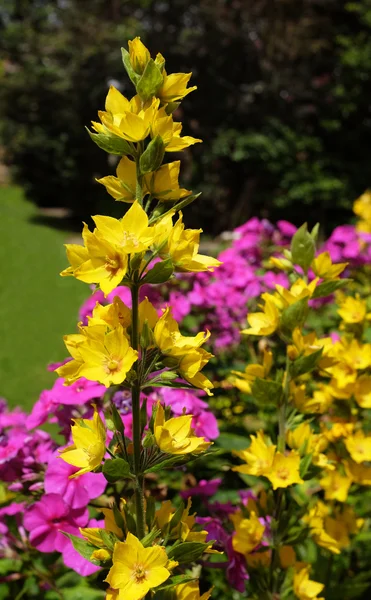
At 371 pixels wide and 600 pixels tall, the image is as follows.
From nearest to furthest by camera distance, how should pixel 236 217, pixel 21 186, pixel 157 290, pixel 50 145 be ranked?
pixel 157 290, pixel 236 217, pixel 50 145, pixel 21 186

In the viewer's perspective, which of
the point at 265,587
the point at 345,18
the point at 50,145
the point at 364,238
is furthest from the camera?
the point at 50,145

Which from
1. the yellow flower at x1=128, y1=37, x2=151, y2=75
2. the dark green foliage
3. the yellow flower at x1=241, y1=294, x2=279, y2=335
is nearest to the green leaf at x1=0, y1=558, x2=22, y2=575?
the yellow flower at x1=241, y1=294, x2=279, y2=335

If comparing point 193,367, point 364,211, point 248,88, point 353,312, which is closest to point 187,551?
point 193,367

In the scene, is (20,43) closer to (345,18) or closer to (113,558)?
(345,18)

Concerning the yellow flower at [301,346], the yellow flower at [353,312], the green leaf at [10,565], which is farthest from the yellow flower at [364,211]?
the green leaf at [10,565]

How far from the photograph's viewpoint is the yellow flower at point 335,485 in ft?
4.74

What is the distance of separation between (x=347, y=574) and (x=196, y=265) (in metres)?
1.50

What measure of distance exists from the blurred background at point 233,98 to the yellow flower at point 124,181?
923 cm

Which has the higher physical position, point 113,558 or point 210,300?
point 113,558

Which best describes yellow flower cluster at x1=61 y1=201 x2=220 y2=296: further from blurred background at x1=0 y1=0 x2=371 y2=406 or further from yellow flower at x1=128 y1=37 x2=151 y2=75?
blurred background at x1=0 y1=0 x2=371 y2=406

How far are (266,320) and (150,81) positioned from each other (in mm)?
553

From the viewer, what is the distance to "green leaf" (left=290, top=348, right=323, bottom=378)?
3.78ft

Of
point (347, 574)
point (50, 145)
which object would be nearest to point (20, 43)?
point (50, 145)

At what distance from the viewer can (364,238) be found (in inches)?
107
